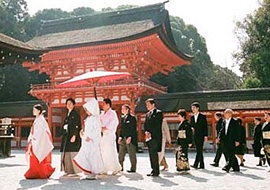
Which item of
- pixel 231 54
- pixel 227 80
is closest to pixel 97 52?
pixel 231 54

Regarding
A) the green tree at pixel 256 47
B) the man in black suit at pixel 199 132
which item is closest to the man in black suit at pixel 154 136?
the man in black suit at pixel 199 132

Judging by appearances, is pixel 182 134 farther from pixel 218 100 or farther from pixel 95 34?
pixel 95 34

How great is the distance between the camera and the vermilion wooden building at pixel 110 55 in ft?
68.9

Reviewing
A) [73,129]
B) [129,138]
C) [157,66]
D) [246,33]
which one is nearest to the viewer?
[73,129]

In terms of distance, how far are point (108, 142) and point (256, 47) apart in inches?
1127

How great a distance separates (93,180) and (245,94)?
15027 mm

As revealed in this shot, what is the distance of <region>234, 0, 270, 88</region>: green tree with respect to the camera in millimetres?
31203

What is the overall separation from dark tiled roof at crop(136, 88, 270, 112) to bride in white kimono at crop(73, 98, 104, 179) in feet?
42.0

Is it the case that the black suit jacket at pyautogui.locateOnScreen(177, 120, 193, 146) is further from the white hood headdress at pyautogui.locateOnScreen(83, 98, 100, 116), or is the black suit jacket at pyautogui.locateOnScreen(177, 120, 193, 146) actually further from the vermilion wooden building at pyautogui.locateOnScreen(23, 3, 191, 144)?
the vermilion wooden building at pyautogui.locateOnScreen(23, 3, 191, 144)

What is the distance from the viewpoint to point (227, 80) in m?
42.5

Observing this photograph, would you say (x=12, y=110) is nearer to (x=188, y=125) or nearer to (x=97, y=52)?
(x=97, y=52)

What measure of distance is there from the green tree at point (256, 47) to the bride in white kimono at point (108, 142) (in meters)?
25.5

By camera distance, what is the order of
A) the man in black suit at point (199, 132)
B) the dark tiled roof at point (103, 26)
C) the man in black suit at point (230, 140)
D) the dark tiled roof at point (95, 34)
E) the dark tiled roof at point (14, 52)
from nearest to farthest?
the man in black suit at point (230, 140), the man in black suit at point (199, 132), the dark tiled roof at point (14, 52), the dark tiled roof at point (95, 34), the dark tiled roof at point (103, 26)

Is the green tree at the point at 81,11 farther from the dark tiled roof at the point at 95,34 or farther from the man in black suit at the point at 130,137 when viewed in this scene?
the man in black suit at the point at 130,137
